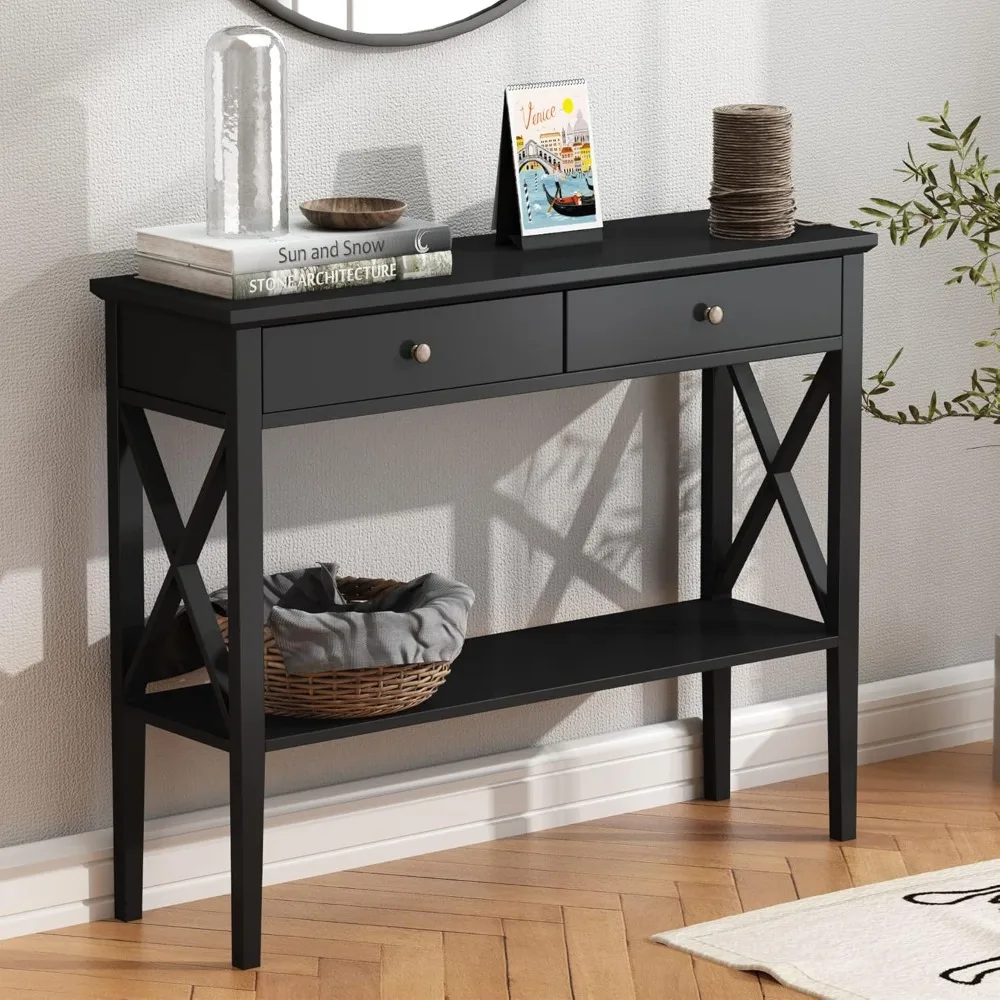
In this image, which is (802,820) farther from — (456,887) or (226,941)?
(226,941)

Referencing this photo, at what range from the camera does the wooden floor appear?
8.73 ft

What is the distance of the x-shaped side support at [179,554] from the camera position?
2645 millimetres

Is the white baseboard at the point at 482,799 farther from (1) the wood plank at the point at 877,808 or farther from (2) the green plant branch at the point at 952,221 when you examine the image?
(2) the green plant branch at the point at 952,221

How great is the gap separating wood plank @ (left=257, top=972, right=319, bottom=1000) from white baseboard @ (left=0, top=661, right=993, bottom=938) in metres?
0.31

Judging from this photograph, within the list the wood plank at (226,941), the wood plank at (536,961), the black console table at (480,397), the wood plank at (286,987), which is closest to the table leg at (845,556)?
→ the black console table at (480,397)

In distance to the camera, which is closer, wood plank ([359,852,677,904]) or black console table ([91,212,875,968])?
black console table ([91,212,875,968])

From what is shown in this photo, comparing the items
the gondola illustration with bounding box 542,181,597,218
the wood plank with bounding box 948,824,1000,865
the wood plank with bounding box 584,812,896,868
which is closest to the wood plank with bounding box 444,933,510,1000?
A: the wood plank with bounding box 584,812,896,868

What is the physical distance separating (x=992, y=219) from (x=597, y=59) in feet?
2.36

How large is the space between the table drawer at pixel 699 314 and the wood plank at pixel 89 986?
1.02 m

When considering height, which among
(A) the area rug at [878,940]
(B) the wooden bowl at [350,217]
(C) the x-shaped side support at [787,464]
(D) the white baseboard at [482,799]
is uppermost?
(B) the wooden bowl at [350,217]

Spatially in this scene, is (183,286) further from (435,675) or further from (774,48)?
(774,48)

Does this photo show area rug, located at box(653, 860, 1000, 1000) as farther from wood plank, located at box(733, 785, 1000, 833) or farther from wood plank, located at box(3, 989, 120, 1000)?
wood plank, located at box(3, 989, 120, 1000)

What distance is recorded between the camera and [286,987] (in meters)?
2.65

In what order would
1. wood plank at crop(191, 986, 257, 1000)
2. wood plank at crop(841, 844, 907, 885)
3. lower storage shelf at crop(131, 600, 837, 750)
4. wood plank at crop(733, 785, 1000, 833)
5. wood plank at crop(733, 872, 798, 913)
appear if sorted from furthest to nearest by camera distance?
wood plank at crop(733, 785, 1000, 833) < wood plank at crop(841, 844, 907, 885) < wood plank at crop(733, 872, 798, 913) < lower storage shelf at crop(131, 600, 837, 750) < wood plank at crop(191, 986, 257, 1000)
